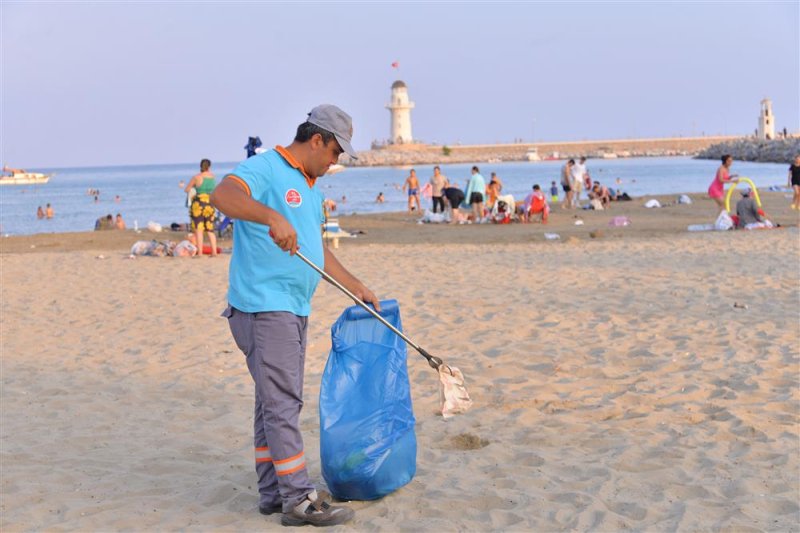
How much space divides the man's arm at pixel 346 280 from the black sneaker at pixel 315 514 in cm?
89

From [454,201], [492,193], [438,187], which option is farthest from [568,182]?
[454,201]

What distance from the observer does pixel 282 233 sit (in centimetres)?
355

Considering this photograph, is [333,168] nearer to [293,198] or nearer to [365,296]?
[365,296]

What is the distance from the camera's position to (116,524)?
392 centimetres

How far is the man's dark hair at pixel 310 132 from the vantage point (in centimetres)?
387

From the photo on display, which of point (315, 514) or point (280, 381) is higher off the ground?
point (280, 381)

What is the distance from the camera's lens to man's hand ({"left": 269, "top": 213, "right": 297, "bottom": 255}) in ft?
11.6

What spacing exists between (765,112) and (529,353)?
95.3 m

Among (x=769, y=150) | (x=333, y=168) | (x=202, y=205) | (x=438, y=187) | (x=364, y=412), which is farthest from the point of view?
(x=769, y=150)

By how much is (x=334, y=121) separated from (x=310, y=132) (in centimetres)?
11

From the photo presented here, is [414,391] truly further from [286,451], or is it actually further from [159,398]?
[286,451]

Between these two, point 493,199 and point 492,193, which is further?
point 492,193

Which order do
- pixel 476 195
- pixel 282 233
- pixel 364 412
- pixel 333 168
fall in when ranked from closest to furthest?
pixel 282 233 < pixel 364 412 < pixel 333 168 < pixel 476 195

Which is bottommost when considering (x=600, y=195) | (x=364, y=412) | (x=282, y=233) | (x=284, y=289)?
(x=364, y=412)
